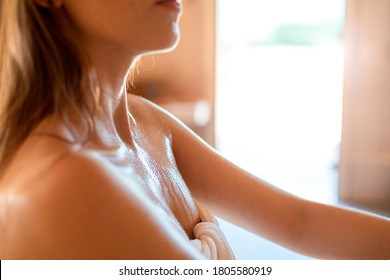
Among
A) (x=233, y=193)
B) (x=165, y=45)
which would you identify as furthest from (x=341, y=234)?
(x=165, y=45)

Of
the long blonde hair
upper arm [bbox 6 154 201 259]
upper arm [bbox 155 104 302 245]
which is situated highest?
the long blonde hair

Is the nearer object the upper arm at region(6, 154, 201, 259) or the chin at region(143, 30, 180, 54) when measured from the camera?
the upper arm at region(6, 154, 201, 259)

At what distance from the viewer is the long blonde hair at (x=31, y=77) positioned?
523 millimetres

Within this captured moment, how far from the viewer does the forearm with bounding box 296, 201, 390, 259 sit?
719 mm

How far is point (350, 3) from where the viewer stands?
3.03m

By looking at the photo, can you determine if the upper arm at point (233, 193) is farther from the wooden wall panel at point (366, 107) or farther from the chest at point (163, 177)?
the wooden wall panel at point (366, 107)

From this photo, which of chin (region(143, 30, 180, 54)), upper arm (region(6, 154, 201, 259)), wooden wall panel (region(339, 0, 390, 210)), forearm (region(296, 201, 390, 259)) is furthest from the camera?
wooden wall panel (region(339, 0, 390, 210))

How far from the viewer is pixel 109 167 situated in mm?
479

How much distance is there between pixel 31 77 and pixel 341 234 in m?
0.49

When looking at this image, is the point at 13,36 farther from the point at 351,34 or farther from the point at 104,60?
the point at 351,34

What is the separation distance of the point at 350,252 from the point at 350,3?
8.54ft

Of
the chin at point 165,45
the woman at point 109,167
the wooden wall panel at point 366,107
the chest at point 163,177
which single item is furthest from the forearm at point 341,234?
the wooden wall panel at point 366,107

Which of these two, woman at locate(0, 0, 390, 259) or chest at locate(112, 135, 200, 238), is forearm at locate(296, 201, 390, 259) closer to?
woman at locate(0, 0, 390, 259)

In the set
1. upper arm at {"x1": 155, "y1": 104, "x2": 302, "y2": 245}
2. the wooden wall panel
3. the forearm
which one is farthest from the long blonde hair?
the wooden wall panel
